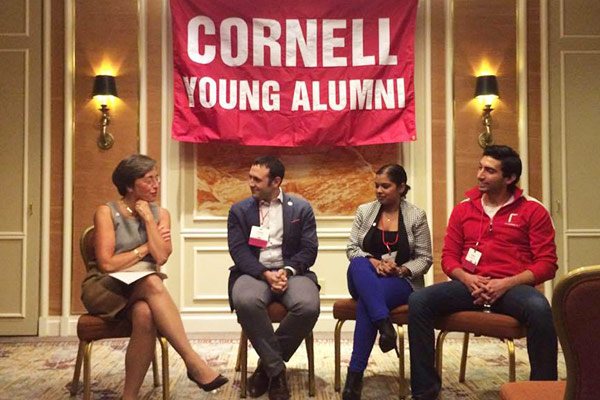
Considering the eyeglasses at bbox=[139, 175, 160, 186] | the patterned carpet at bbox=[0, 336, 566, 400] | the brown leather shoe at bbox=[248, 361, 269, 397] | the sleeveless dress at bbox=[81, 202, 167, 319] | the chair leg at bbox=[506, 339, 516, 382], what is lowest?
the patterned carpet at bbox=[0, 336, 566, 400]

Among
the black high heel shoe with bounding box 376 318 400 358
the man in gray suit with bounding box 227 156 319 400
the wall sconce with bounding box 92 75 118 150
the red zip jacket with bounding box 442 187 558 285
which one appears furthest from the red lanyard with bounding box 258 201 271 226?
the wall sconce with bounding box 92 75 118 150

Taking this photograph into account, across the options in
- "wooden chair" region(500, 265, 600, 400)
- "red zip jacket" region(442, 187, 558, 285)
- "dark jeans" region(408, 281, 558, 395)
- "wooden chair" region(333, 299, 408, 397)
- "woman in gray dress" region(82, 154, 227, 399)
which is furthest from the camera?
"wooden chair" region(333, 299, 408, 397)

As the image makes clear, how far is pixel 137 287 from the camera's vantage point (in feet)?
9.39

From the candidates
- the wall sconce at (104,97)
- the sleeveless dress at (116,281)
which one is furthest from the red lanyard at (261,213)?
the wall sconce at (104,97)

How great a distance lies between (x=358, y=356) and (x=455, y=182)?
219cm

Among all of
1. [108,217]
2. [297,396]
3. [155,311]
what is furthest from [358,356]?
[108,217]

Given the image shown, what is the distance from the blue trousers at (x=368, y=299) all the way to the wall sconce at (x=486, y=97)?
1990mm

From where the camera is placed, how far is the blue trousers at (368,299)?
295 cm

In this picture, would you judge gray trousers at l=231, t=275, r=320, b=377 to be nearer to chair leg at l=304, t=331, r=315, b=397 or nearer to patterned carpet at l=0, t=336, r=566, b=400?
chair leg at l=304, t=331, r=315, b=397

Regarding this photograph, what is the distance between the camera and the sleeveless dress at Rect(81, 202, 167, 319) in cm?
283

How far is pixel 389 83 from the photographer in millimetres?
4664

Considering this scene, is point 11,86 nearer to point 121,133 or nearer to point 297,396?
point 121,133

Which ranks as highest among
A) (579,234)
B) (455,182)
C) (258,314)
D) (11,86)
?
(11,86)

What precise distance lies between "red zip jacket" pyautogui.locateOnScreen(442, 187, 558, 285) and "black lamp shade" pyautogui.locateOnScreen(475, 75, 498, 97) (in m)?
1.72
